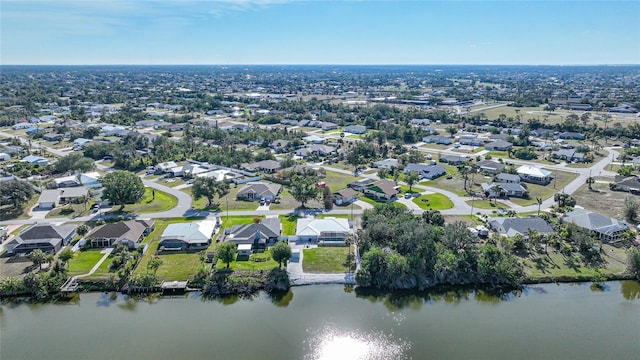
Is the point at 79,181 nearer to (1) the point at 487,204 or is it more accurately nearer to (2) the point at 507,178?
(1) the point at 487,204

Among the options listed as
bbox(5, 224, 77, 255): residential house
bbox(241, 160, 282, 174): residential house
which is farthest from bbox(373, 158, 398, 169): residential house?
bbox(5, 224, 77, 255): residential house

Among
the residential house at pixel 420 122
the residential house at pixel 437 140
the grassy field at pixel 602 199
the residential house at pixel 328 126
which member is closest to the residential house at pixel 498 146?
the residential house at pixel 437 140

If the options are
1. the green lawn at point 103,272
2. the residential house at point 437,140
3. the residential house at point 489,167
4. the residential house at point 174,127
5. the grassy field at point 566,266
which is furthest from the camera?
the residential house at point 174,127

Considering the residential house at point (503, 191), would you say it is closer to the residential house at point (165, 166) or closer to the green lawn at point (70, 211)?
the residential house at point (165, 166)

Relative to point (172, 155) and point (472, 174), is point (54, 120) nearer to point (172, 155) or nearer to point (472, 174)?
point (172, 155)

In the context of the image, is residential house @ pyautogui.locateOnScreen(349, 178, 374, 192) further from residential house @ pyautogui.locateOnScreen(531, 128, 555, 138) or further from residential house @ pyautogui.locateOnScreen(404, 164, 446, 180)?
residential house @ pyautogui.locateOnScreen(531, 128, 555, 138)
